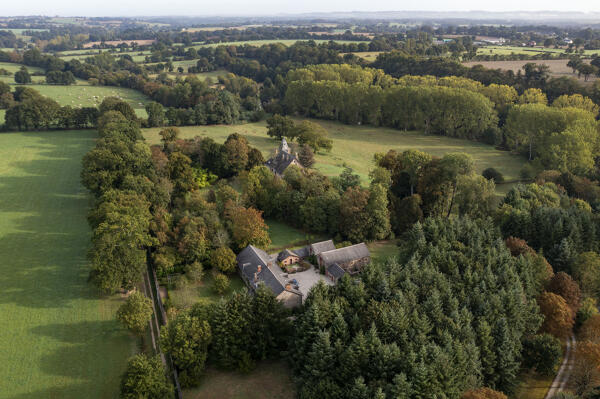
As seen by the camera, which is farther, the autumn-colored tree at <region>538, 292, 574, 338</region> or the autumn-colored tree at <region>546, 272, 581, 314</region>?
the autumn-colored tree at <region>546, 272, 581, 314</region>

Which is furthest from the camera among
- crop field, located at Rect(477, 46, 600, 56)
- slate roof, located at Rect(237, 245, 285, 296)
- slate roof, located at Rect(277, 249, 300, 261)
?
crop field, located at Rect(477, 46, 600, 56)

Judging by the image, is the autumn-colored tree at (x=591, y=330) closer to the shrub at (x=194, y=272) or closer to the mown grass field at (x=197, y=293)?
the mown grass field at (x=197, y=293)

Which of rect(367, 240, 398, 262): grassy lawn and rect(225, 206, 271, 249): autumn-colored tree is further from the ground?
rect(225, 206, 271, 249): autumn-colored tree

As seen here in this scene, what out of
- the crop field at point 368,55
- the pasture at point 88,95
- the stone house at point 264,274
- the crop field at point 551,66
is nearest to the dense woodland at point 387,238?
the stone house at point 264,274

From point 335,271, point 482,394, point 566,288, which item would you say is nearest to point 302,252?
point 335,271

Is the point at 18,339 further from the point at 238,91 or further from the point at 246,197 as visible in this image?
the point at 238,91

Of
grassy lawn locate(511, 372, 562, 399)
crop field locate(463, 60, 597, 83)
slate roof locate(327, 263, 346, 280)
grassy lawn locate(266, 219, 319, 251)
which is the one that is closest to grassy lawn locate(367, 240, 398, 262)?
slate roof locate(327, 263, 346, 280)

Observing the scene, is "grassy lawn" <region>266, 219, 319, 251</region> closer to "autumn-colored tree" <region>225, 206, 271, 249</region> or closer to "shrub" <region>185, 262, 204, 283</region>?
"autumn-colored tree" <region>225, 206, 271, 249</region>
